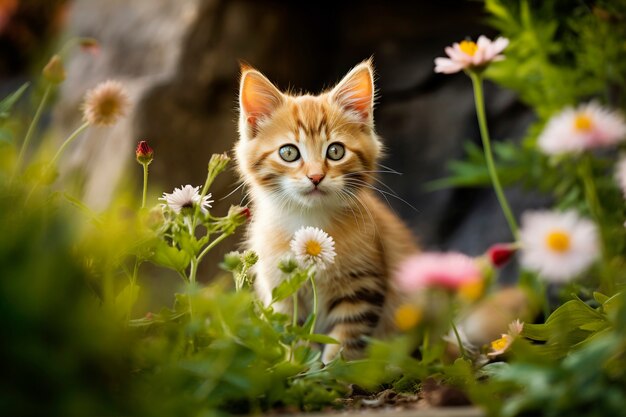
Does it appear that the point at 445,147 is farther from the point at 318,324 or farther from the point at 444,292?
the point at 444,292

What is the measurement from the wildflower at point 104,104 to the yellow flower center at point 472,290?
93cm

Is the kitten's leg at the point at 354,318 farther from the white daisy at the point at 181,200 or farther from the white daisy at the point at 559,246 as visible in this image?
the white daisy at the point at 559,246

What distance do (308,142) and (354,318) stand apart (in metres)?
0.47

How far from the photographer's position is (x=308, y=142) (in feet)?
6.26

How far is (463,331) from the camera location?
80.1 inches

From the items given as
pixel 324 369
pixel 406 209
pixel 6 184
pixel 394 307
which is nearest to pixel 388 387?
pixel 324 369

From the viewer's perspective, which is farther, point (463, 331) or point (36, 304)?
point (463, 331)

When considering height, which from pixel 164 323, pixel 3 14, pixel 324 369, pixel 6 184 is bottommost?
pixel 324 369

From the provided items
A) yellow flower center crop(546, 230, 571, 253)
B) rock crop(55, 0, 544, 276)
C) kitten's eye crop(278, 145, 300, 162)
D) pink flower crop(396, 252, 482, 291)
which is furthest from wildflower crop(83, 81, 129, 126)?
rock crop(55, 0, 544, 276)

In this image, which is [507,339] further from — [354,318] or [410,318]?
[410,318]

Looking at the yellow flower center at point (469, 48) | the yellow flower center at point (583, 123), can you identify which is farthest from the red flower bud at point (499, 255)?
the yellow flower center at point (469, 48)

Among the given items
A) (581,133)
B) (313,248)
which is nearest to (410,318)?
(581,133)

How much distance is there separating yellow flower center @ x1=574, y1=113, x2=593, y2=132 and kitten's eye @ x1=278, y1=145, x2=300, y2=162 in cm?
105

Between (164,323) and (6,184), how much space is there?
13.4 inches
